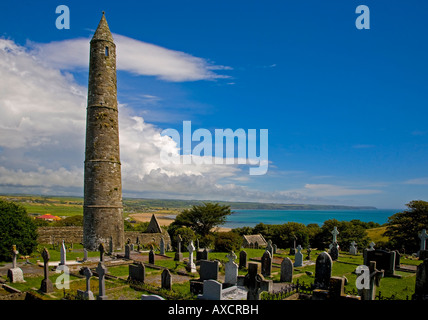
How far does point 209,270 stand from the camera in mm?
13180

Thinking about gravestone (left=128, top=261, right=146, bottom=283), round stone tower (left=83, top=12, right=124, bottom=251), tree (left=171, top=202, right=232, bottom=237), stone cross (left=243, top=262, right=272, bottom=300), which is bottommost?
tree (left=171, top=202, right=232, bottom=237)

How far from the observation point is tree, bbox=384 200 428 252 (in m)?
28.7

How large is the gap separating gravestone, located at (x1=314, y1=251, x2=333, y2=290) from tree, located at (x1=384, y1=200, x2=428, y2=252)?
23.3 m

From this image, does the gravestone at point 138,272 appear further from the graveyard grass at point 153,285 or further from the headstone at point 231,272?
the headstone at point 231,272

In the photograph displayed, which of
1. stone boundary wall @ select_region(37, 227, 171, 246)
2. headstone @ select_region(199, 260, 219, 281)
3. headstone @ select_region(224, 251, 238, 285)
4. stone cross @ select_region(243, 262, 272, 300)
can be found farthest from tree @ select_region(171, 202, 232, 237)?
stone cross @ select_region(243, 262, 272, 300)

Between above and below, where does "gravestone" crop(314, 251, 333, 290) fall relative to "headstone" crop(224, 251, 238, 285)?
above

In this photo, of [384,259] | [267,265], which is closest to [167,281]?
[267,265]

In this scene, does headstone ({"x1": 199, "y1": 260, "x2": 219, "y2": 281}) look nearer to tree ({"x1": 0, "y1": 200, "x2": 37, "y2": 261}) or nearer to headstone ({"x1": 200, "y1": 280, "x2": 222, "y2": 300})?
headstone ({"x1": 200, "y1": 280, "x2": 222, "y2": 300})

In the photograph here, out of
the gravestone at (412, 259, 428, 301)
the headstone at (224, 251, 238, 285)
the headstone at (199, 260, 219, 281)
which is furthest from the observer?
the headstone at (199, 260, 219, 281)

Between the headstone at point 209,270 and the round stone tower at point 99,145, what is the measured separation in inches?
507

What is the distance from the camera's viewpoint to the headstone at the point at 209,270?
13.0 metres

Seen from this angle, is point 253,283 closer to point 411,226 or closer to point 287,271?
point 287,271

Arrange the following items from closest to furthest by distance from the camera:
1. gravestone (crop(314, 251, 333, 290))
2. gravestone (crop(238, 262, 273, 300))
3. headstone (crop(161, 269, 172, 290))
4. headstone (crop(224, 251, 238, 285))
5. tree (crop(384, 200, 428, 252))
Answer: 1. gravestone (crop(238, 262, 273, 300))
2. gravestone (crop(314, 251, 333, 290))
3. headstone (crop(161, 269, 172, 290))
4. headstone (crop(224, 251, 238, 285))
5. tree (crop(384, 200, 428, 252))

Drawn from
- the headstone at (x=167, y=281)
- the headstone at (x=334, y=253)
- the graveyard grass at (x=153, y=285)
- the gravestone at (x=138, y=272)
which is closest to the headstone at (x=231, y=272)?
the graveyard grass at (x=153, y=285)
